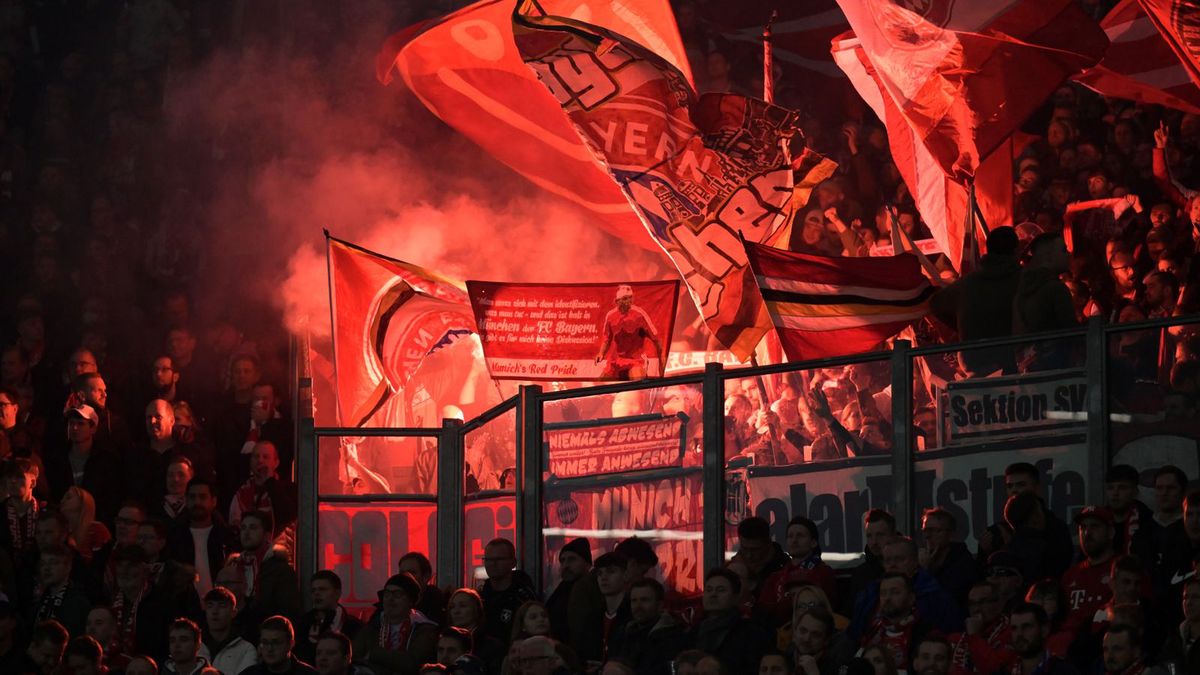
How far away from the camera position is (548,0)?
17453 millimetres

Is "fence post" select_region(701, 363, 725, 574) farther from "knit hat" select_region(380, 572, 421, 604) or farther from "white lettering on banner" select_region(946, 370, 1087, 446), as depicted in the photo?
"knit hat" select_region(380, 572, 421, 604)

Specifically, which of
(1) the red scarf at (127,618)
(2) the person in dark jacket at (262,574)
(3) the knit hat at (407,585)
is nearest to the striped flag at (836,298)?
(3) the knit hat at (407,585)

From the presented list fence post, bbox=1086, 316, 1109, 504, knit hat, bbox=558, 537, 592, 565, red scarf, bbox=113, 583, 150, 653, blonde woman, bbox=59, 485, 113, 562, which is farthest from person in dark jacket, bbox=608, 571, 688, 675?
blonde woman, bbox=59, 485, 113, 562

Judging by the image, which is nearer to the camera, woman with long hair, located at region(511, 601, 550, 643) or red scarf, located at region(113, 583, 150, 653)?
woman with long hair, located at region(511, 601, 550, 643)

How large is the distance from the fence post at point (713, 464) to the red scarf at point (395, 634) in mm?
1648

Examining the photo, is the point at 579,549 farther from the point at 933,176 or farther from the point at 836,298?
the point at 933,176

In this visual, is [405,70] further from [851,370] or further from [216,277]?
[851,370]

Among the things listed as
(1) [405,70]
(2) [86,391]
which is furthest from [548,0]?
(2) [86,391]

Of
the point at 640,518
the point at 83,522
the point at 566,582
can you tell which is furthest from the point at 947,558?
the point at 83,522

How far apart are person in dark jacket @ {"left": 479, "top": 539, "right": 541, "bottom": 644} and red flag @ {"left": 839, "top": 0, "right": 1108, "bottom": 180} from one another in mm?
3862

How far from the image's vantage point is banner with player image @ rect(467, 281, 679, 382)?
45.7 ft

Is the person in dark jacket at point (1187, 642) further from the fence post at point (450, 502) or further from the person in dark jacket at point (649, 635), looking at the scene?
the fence post at point (450, 502)

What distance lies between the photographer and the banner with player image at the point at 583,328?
13.9 metres

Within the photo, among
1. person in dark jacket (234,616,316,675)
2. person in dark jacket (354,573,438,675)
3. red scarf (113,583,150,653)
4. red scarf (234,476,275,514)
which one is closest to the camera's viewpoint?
person in dark jacket (234,616,316,675)
